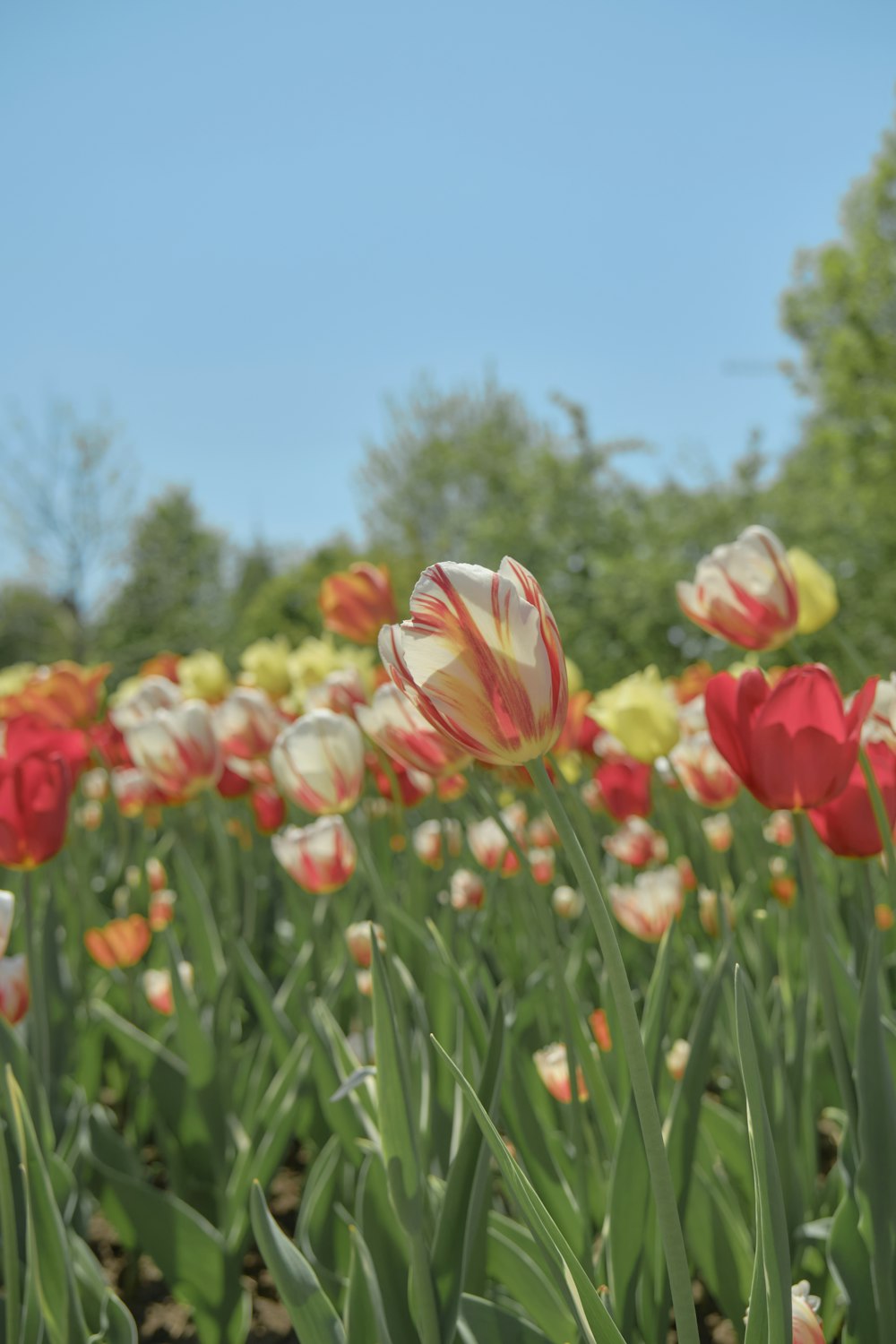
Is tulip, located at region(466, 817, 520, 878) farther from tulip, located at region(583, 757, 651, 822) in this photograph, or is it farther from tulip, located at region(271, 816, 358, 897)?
tulip, located at region(271, 816, 358, 897)

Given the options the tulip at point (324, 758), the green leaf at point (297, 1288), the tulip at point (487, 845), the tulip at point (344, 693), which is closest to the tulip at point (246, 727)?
the tulip at point (344, 693)

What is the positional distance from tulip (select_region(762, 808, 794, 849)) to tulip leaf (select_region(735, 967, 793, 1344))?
157 centimetres

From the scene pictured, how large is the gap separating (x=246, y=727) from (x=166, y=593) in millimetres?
25999

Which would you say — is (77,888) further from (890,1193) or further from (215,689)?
(890,1193)

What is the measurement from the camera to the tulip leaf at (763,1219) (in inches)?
25.8

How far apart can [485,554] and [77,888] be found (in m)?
6.18

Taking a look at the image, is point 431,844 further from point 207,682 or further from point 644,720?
point 207,682

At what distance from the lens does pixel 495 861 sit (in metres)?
2.28

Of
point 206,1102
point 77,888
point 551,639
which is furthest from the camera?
point 77,888

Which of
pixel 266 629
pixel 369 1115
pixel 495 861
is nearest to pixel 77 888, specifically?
pixel 495 861

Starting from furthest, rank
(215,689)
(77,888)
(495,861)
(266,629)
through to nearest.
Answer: (266,629) < (215,689) < (495,861) < (77,888)

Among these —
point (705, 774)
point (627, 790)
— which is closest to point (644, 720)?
point (705, 774)

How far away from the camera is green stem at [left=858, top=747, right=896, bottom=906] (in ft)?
3.24

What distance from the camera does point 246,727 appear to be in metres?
2.13
